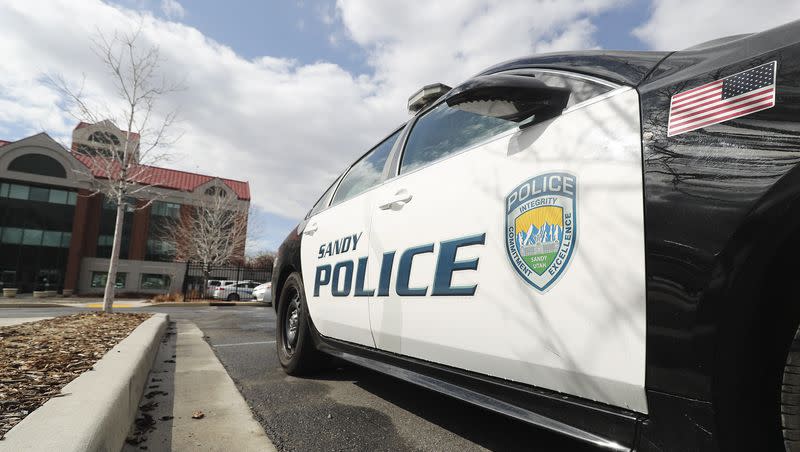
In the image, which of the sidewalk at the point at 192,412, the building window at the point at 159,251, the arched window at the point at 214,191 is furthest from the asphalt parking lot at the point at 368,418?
the building window at the point at 159,251

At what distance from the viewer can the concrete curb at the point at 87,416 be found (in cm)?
135

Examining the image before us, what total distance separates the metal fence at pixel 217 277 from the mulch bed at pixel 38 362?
1782cm

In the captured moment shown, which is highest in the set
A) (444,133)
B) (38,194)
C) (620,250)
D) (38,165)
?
(38,165)

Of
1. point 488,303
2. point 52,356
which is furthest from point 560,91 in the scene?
point 52,356

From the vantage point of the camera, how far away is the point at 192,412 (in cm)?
241

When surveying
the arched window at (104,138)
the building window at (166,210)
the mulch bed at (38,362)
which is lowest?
the mulch bed at (38,362)

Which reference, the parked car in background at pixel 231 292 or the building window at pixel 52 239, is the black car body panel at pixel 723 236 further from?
the building window at pixel 52 239

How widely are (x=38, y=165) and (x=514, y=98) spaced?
38518mm

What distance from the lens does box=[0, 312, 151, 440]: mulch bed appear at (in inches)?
71.2

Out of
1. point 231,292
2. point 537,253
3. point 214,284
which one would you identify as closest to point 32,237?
point 214,284

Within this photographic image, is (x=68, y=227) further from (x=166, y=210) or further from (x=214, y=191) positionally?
(x=214, y=191)

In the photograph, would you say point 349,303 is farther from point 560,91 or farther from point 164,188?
point 164,188

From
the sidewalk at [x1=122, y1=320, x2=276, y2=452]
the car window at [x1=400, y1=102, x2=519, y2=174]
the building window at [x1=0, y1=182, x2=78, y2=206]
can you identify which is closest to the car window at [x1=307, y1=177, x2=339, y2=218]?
the car window at [x1=400, y1=102, x2=519, y2=174]

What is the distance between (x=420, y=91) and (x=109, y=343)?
355 centimetres
